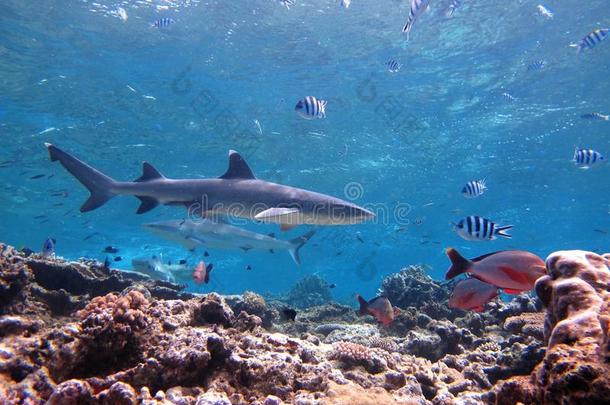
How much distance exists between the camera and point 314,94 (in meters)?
20.1

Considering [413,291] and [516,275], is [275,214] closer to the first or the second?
[516,275]

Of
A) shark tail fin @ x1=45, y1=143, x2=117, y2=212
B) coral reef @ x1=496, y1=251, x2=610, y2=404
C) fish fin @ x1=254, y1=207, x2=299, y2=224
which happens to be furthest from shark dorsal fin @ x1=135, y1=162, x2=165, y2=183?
coral reef @ x1=496, y1=251, x2=610, y2=404

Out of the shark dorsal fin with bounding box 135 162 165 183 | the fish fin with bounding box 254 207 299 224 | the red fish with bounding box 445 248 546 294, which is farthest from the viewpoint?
the shark dorsal fin with bounding box 135 162 165 183

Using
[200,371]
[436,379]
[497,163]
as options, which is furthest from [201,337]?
[497,163]

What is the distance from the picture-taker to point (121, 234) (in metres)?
39.4

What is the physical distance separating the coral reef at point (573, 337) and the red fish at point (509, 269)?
3.27ft

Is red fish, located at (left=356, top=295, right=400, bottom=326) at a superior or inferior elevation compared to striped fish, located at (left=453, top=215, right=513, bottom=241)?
inferior

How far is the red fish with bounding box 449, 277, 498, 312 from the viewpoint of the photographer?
5500 millimetres

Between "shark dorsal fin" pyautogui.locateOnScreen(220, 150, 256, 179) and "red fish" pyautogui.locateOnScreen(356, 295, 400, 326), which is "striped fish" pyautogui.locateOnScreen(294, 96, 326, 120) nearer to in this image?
"shark dorsal fin" pyautogui.locateOnScreen(220, 150, 256, 179)

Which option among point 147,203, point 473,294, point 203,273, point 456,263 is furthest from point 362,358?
point 203,273

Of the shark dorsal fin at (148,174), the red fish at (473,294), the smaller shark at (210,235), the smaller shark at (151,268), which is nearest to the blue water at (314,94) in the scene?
the smaller shark at (210,235)

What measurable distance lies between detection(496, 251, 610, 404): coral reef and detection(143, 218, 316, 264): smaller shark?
512 inches

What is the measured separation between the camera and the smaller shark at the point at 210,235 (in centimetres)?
1592

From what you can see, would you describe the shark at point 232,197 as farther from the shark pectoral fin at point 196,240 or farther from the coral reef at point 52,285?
the shark pectoral fin at point 196,240
